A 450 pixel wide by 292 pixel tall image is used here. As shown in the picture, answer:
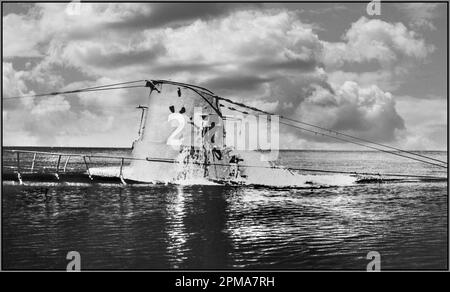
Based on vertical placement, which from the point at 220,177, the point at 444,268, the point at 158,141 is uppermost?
the point at 158,141

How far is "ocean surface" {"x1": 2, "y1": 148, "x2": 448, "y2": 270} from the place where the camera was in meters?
19.7

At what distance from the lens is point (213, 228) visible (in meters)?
→ 26.1

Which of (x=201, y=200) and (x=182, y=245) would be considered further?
(x=201, y=200)

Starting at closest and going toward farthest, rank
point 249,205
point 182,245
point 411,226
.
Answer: point 182,245 < point 411,226 < point 249,205

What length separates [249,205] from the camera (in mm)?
34375

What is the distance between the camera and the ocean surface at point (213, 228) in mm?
19672

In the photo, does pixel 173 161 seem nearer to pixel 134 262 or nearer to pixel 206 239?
pixel 206 239

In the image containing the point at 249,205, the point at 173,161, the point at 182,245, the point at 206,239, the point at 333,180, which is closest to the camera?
the point at 182,245
